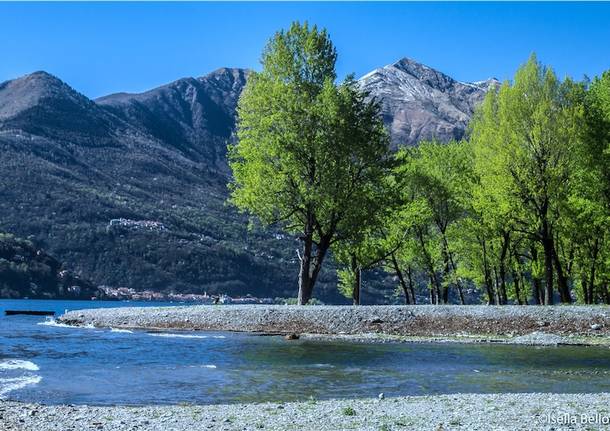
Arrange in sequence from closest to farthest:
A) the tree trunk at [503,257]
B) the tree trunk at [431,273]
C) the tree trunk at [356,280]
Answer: the tree trunk at [503,257] < the tree trunk at [356,280] < the tree trunk at [431,273]

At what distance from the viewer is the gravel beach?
1396 cm

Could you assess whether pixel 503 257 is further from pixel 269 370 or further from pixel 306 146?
pixel 269 370

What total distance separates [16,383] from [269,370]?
Result: 8.67 metres

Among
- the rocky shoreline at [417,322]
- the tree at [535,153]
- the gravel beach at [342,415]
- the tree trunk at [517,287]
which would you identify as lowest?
the gravel beach at [342,415]

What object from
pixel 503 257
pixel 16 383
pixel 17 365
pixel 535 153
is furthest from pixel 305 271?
pixel 16 383

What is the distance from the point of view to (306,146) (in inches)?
1826

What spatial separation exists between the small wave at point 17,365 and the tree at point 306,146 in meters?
21.1

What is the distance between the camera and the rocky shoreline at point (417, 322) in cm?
3628

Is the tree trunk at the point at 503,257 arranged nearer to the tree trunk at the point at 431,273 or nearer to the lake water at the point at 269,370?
the tree trunk at the point at 431,273

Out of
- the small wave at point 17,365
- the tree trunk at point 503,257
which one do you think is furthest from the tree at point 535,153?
the small wave at point 17,365

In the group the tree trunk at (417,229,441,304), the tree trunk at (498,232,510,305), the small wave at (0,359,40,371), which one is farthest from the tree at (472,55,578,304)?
the small wave at (0,359,40,371)

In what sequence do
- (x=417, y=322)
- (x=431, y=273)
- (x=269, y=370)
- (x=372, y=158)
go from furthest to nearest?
1. (x=431, y=273)
2. (x=372, y=158)
3. (x=417, y=322)
4. (x=269, y=370)

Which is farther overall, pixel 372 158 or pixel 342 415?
pixel 372 158

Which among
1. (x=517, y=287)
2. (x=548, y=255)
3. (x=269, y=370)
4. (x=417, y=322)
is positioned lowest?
(x=269, y=370)
